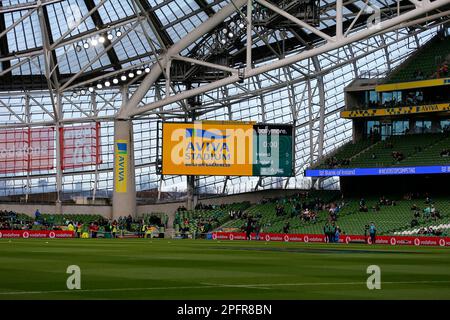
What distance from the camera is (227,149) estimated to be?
77312 mm

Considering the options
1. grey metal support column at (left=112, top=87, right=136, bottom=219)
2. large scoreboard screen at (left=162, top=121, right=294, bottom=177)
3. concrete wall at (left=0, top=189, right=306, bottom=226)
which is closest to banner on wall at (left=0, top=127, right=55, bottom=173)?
concrete wall at (left=0, top=189, right=306, bottom=226)

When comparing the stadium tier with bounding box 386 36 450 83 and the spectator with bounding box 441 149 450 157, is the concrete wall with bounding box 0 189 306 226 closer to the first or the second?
the stadium tier with bounding box 386 36 450 83

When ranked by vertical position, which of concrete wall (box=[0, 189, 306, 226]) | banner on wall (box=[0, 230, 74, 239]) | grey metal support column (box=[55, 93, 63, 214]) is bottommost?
banner on wall (box=[0, 230, 74, 239])

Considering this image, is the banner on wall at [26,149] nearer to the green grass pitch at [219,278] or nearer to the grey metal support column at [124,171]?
the grey metal support column at [124,171]

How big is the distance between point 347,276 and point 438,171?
49.6 metres

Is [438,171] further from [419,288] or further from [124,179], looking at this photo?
[419,288]

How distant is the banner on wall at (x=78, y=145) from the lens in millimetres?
84312

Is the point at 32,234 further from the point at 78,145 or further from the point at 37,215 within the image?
the point at 78,145

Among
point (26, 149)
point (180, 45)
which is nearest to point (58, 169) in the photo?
point (26, 149)

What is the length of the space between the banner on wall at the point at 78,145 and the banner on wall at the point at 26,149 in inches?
42.1

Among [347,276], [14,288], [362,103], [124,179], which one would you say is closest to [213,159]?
[124,179]

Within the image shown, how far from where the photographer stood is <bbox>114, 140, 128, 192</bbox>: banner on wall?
268ft

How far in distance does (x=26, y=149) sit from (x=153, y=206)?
1167 cm

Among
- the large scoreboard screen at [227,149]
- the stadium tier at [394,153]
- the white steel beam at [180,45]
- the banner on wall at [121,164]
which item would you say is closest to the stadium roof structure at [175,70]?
the white steel beam at [180,45]
